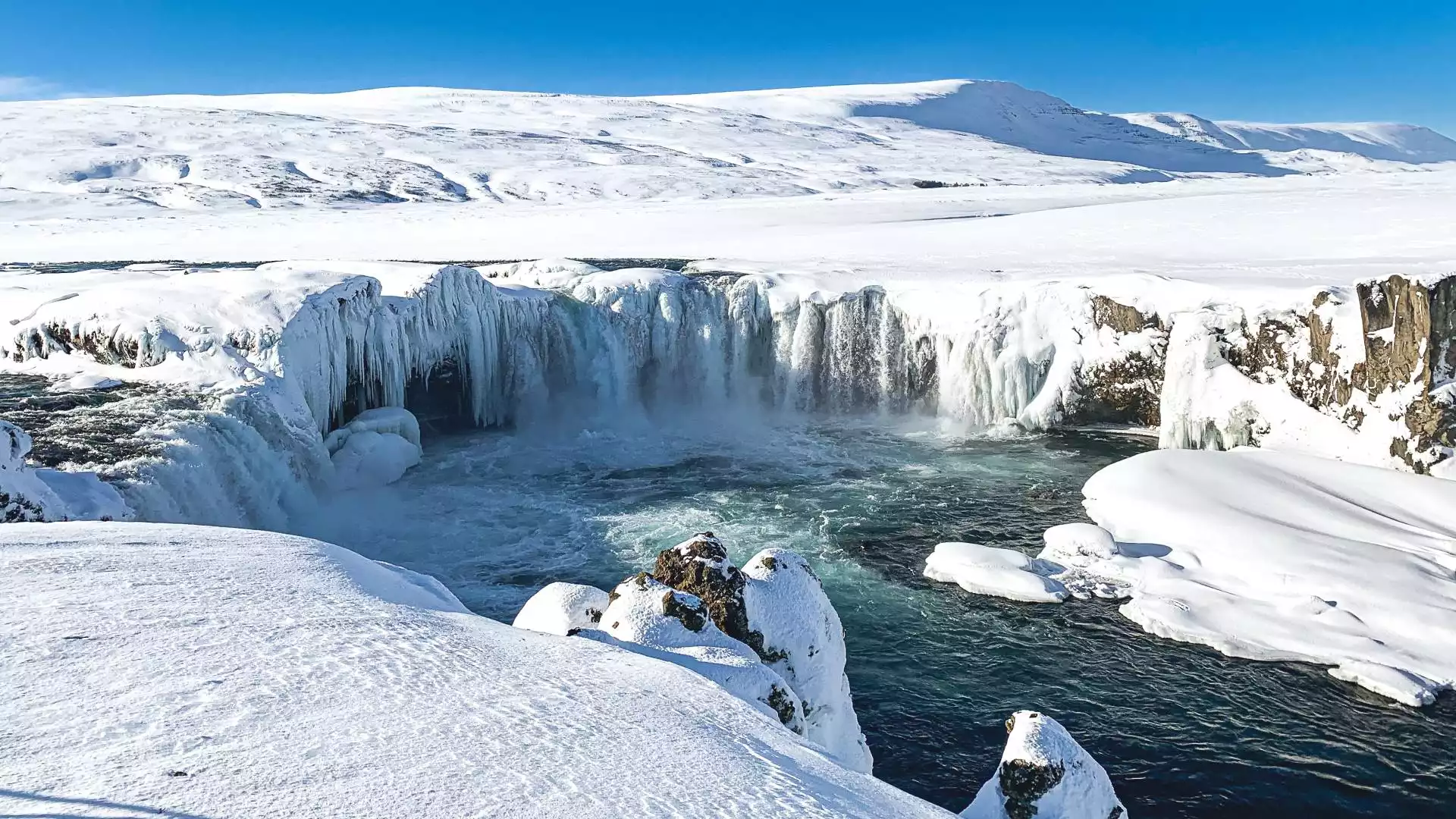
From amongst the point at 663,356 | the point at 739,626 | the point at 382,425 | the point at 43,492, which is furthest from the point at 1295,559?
the point at 382,425

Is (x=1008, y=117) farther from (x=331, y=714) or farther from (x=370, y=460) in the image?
(x=331, y=714)

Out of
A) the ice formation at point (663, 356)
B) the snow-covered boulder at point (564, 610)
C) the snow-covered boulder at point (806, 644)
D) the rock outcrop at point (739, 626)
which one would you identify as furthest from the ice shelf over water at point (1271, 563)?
the snow-covered boulder at point (564, 610)

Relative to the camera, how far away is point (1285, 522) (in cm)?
1310

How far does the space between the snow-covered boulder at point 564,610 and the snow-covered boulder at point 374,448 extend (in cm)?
1006

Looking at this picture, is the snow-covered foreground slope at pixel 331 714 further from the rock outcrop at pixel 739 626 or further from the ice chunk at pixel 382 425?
the ice chunk at pixel 382 425

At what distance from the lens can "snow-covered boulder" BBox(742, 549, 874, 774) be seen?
6.84m

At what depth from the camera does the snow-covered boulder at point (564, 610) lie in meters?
6.70

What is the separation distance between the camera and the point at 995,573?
12398 millimetres

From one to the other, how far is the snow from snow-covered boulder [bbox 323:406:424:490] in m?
11.3

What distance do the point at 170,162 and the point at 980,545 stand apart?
71.9 meters

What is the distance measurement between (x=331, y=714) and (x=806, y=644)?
3.59 metres

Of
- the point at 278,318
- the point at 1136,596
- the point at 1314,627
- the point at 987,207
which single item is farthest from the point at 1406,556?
the point at 987,207

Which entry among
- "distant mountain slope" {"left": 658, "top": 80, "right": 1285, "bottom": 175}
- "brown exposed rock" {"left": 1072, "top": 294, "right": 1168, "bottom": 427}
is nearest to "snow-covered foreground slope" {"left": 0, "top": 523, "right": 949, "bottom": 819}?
"brown exposed rock" {"left": 1072, "top": 294, "right": 1168, "bottom": 427}

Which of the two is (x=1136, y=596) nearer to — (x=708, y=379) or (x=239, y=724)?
(x=239, y=724)
